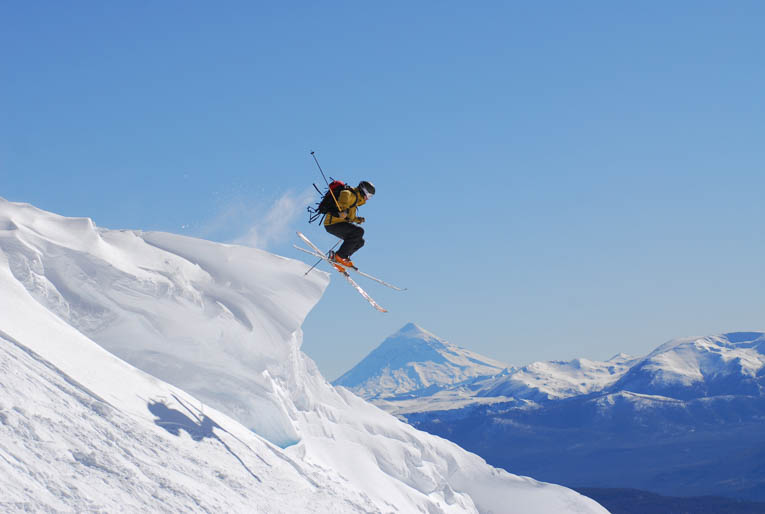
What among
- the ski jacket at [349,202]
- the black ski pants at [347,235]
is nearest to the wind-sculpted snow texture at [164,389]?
the black ski pants at [347,235]

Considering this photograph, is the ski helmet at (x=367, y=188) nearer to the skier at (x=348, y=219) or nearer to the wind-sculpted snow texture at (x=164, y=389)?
the skier at (x=348, y=219)

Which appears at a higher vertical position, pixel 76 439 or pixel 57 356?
pixel 57 356

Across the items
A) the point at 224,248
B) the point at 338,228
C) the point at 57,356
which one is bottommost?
the point at 57,356

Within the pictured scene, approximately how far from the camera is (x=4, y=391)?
2255 cm

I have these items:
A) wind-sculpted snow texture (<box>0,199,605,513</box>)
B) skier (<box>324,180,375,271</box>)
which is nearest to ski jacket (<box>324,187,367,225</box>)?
skier (<box>324,180,375,271</box>)

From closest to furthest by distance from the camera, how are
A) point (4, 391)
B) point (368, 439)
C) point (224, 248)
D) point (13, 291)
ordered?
point (4, 391) < point (13, 291) < point (224, 248) < point (368, 439)

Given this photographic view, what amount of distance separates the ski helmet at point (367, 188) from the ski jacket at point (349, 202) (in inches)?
6.6

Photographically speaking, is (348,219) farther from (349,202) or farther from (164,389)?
(164,389)

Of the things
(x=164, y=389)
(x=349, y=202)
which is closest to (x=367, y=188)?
(x=349, y=202)

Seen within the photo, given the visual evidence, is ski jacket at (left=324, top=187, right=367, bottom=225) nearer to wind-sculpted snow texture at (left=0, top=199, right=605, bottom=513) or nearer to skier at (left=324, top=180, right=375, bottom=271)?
skier at (left=324, top=180, right=375, bottom=271)

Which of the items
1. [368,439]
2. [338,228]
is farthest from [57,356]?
[368,439]

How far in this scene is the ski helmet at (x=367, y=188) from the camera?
2616cm

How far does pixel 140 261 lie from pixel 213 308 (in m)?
4.46

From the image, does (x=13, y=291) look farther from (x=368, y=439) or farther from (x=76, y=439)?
(x=368, y=439)
